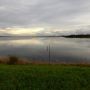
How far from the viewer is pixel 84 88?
1210 centimetres

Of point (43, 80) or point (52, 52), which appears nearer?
point (43, 80)

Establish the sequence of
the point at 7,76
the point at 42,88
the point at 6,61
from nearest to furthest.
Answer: the point at 42,88 → the point at 7,76 → the point at 6,61

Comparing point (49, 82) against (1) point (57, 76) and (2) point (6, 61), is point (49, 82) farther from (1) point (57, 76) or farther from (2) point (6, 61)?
(2) point (6, 61)

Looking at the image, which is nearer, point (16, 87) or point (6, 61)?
point (16, 87)

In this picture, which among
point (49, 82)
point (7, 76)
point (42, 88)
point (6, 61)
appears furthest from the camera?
point (6, 61)

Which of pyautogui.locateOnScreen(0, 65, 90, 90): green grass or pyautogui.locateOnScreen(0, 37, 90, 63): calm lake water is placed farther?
pyautogui.locateOnScreen(0, 37, 90, 63): calm lake water

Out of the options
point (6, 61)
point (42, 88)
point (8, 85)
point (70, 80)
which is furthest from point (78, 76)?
point (6, 61)

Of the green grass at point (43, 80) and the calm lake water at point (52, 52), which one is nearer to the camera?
the green grass at point (43, 80)

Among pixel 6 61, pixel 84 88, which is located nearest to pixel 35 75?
pixel 84 88

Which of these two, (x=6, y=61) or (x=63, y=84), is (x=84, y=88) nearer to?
(x=63, y=84)

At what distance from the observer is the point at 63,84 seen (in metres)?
12.5

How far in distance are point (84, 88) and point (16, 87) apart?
299 centimetres

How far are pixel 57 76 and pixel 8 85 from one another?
9.13ft

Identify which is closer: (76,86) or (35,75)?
(76,86)
